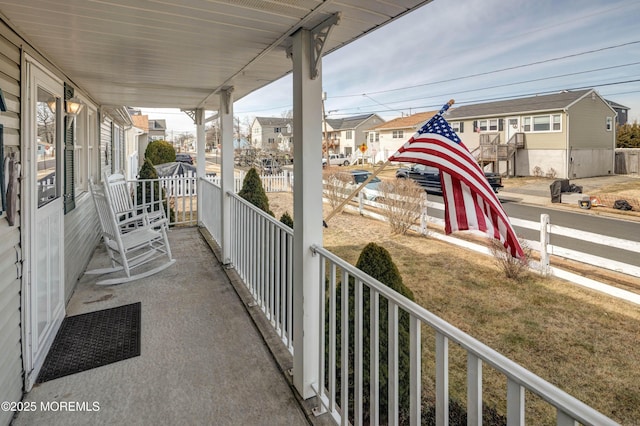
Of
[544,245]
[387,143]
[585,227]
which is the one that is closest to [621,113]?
[387,143]

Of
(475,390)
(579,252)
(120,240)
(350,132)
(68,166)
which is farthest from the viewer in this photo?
(350,132)

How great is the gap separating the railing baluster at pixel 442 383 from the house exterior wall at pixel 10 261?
2057 mm

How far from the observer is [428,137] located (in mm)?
2049

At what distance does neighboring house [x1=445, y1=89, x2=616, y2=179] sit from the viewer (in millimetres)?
19656

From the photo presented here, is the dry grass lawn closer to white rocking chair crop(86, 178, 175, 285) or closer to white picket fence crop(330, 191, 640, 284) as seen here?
white picket fence crop(330, 191, 640, 284)

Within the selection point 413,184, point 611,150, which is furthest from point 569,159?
point 413,184

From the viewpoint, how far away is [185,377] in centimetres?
227

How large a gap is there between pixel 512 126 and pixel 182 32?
76.0 ft

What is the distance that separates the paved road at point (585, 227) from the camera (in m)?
6.42

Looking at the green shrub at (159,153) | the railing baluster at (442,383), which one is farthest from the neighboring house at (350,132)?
the railing baluster at (442,383)

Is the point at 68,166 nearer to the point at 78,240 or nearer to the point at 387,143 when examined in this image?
the point at 78,240

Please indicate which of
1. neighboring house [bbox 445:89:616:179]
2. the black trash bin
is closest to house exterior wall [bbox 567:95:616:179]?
neighboring house [bbox 445:89:616:179]

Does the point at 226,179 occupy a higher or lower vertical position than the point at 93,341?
higher

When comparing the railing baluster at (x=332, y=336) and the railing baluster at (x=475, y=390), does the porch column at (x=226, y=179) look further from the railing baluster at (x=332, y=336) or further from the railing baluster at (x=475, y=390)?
the railing baluster at (x=475, y=390)
